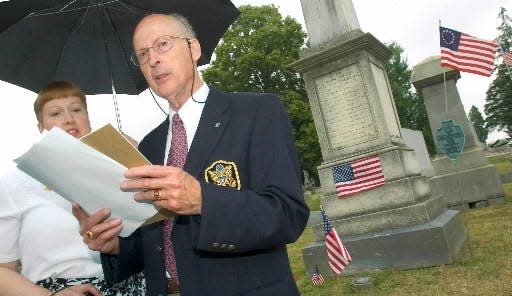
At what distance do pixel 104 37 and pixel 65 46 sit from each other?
13.0 inches

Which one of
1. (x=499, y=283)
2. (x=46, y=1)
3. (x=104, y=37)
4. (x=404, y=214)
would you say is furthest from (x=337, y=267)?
(x=46, y=1)

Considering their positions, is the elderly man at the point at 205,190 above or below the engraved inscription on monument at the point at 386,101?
below

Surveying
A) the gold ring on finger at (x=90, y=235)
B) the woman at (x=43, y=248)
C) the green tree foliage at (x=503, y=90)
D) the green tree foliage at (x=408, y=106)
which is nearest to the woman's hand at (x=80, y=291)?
the woman at (x=43, y=248)

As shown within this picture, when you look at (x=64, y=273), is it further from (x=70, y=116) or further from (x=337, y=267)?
(x=337, y=267)

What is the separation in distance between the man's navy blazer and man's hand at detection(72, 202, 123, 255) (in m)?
0.24

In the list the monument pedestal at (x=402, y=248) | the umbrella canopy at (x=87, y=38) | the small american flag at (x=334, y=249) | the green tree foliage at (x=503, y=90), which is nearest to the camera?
the umbrella canopy at (x=87, y=38)

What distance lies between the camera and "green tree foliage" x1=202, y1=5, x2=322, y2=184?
1353 inches

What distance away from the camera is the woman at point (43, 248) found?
8.04 feet

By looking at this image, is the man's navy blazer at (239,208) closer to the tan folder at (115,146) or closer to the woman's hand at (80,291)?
the tan folder at (115,146)

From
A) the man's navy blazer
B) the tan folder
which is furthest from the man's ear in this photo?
the tan folder

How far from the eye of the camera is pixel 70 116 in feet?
9.73

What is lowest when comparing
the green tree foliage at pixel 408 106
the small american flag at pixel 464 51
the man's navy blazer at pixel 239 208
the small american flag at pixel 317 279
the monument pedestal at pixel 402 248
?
the small american flag at pixel 317 279

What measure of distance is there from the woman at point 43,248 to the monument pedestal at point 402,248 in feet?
17.0

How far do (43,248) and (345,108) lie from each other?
642cm
